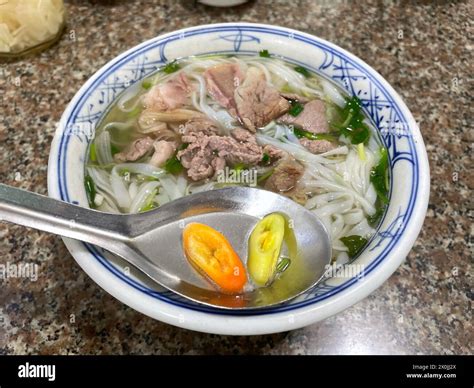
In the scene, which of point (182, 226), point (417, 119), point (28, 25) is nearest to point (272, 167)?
point (182, 226)

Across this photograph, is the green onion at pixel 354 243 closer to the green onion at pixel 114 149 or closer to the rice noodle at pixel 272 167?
the rice noodle at pixel 272 167

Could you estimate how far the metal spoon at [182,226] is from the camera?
121cm

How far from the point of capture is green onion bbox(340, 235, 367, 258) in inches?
52.5

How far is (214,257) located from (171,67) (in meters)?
0.89

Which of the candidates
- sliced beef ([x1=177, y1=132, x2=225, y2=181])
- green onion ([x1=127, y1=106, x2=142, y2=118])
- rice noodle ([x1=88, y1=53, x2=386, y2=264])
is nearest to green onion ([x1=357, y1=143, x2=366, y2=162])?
rice noodle ([x1=88, y1=53, x2=386, y2=264])

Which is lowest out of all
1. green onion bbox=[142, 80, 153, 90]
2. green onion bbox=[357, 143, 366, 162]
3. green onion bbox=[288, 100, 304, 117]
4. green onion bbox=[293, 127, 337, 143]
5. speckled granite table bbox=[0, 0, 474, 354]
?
speckled granite table bbox=[0, 0, 474, 354]

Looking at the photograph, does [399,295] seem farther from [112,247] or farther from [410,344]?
[112,247]

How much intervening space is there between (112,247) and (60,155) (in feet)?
1.21

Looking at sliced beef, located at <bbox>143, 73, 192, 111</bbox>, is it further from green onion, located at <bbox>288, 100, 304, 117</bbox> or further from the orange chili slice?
the orange chili slice

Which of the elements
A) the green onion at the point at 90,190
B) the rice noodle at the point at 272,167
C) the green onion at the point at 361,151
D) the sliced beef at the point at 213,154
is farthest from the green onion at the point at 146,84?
the green onion at the point at 361,151

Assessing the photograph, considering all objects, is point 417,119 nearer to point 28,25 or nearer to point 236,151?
point 236,151

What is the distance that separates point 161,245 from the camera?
129 cm

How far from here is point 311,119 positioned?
1.68 meters

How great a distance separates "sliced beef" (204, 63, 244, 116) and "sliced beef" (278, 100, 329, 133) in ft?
0.78
